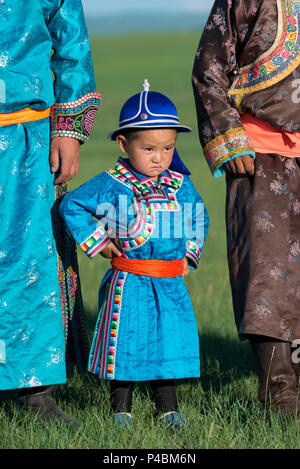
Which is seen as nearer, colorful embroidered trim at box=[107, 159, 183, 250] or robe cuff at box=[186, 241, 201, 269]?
colorful embroidered trim at box=[107, 159, 183, 250]

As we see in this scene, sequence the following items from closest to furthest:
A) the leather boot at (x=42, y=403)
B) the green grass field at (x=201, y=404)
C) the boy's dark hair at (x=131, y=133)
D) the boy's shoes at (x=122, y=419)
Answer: the green grass field at (x=201, y=404)
the boy's shoes at (x=122, y=419)
the boy's dark hair at (x=131, y=133)
the leather boot at (x=42, y=403)

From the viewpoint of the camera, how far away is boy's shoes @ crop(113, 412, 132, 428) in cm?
359

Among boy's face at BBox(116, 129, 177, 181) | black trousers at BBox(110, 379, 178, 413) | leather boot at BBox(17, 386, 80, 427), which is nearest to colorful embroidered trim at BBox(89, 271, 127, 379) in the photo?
black trousers at BBox(110, 379, 178, 413)

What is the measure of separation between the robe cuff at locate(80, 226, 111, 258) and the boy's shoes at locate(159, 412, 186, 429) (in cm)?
76

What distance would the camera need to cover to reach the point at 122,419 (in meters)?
3.69

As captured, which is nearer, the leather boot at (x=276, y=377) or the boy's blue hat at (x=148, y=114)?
the boy's blue hat at (x=148, y=114)

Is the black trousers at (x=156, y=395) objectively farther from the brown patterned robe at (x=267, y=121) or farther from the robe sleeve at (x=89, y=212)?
the robe sleeve at (x=89, y=212)

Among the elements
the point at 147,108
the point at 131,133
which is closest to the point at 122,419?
the point at 131,133

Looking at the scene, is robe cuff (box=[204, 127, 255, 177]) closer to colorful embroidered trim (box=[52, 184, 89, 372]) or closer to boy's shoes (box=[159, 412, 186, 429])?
colorful embroidered trim (box=[52, 184, 89, 372])

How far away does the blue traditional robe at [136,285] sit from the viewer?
11.9 feet

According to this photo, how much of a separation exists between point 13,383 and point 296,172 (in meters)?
1.53

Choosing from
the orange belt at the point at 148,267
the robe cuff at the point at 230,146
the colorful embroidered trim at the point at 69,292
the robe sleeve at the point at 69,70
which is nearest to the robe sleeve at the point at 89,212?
the orange belt at the point at 148,267
